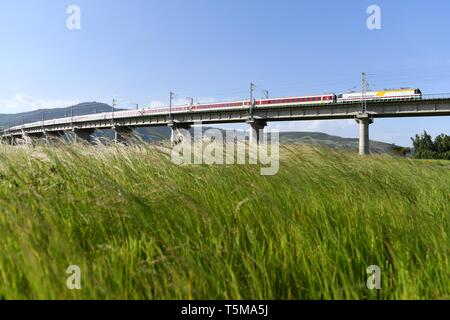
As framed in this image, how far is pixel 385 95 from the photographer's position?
40594 millimetres

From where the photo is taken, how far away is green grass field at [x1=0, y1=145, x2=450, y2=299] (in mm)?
1464

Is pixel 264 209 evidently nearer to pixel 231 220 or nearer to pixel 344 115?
pixel 231 220

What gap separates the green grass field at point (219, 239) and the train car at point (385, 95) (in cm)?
4205

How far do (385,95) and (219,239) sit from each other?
148ft

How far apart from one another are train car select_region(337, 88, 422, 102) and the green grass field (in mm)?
42046

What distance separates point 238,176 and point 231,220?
1.24 metres

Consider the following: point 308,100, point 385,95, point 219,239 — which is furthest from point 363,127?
point 219,239

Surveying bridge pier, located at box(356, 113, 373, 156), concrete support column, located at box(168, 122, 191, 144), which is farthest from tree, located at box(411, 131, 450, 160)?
concrete support column, located at box(168, 122, 191, 144)

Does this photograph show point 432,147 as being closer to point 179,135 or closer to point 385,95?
point 385,95

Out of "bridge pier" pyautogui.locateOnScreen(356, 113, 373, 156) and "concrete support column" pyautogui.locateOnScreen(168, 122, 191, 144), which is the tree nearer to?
"bridge pier" pyautogui.locateOnScreen(356, 113, 373, 156)

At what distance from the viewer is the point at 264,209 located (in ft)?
7.73

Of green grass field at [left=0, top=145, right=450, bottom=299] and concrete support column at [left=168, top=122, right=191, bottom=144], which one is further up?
concrete support column at [left=168, top=122, right=191, bottom=144]

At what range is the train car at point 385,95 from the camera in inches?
1526
